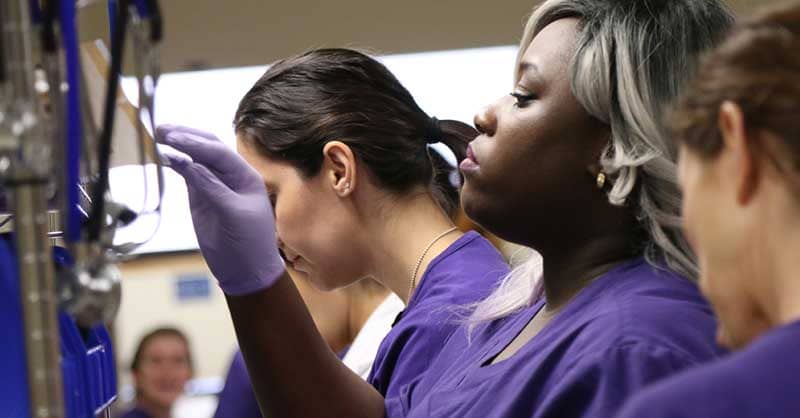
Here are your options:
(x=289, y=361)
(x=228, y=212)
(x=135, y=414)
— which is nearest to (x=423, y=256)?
(x=289, y=361)

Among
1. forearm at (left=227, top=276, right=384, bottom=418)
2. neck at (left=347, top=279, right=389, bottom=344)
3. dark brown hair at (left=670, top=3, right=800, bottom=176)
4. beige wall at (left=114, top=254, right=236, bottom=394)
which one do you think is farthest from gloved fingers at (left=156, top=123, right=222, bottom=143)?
beige wall at (left=114, top=254, right=236, bottom=394)

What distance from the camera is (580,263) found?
1383mm

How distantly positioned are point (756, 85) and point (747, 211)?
0.27ft

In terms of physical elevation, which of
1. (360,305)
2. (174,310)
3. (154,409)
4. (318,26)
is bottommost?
(174,310)

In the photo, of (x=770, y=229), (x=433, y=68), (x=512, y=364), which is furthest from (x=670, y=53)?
(x=433, y=68)

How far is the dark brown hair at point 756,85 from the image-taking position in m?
0.76

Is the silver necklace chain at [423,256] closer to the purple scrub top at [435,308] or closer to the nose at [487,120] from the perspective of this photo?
the purple scrub top at [435,308]

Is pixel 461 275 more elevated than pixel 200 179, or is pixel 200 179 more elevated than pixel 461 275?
pixel 200 179

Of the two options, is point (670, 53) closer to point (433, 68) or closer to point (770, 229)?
point (770, 229)

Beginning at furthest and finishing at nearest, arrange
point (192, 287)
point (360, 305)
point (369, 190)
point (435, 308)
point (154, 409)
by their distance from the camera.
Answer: point (192, 287), point (154, 409), point (360, 305), point (369, 190), point (435, 308)

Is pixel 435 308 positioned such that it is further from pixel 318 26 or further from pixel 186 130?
pixel 318 26

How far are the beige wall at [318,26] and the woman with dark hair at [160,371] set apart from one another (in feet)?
4.22

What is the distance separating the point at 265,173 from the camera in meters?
1.87

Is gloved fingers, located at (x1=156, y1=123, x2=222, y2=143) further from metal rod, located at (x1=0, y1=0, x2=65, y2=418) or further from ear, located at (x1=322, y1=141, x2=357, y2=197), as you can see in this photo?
metal rod, located at (x1=0, y1=0, x2=65, y2=418)
